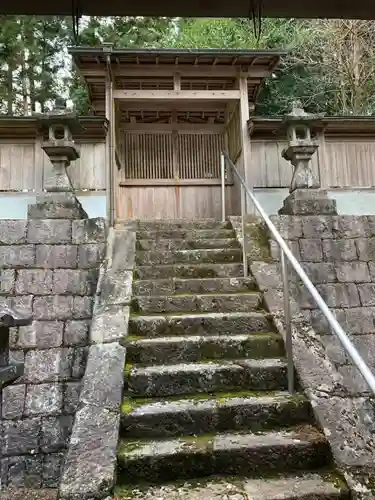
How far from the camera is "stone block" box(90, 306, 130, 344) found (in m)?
3.84

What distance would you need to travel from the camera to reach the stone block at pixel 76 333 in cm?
499

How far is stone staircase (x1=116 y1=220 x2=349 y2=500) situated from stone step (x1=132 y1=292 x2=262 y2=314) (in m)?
0.01

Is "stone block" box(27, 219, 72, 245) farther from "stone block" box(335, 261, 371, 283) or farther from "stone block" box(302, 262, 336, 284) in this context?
"stone block" box(335, 261, 371, 283)

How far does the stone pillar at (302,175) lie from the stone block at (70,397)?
12.1 ft

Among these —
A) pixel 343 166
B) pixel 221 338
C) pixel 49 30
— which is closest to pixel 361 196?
pixel 343 166

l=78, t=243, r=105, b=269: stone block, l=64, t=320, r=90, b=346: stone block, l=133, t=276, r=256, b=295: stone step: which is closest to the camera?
l=133, t=276, r=256, b=295: stone step

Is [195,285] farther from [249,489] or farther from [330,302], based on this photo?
[249,489]

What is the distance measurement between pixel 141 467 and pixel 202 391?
2.94ft

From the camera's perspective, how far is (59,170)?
6266 mm

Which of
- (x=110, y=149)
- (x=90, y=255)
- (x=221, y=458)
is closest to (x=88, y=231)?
(x=90, y=255)

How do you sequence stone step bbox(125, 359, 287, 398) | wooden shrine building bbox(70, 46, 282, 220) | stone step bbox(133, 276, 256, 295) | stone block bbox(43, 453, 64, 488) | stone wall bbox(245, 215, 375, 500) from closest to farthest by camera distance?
stone wall bbox(245, 215, 375, 500) < stone step bbox(125, 359, 287, 398) < stone block bbox(43, 453, 64, 488) < stone step bbox(133, 276, 256, 295) < wooden shrine building bbox(70, 46, 282, 220)

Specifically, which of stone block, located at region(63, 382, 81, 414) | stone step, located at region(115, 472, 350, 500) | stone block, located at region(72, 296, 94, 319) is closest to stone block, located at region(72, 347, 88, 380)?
stone block, located at region(63, 382, 81, 414)

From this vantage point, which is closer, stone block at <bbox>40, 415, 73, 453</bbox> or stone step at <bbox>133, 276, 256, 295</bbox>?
stone block at <bbox>40, 415, 73, 453</bbox>

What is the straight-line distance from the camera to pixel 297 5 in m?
2.21
